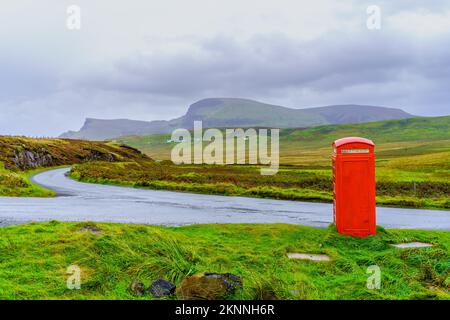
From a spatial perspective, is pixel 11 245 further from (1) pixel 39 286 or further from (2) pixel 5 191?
(2) pixel 5 191

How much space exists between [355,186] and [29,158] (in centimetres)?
5943

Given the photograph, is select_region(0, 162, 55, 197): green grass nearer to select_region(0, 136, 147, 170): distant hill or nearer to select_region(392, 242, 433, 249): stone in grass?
select_region(0, 136, 147, 170): distant hill

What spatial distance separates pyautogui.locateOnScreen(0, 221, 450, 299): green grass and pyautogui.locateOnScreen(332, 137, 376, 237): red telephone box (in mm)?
442

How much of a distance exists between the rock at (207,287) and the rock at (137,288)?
64 cm

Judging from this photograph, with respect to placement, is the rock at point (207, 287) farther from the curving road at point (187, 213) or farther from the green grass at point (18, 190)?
the green grass at point (18, 190)

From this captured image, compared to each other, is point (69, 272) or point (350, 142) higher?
point (350, 142)

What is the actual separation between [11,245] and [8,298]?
313 centimetres

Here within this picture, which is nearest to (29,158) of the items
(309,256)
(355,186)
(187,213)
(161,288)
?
(187,213)

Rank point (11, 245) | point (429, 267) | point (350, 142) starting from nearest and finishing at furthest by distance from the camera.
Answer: point (429, 267), point (11, 245), point (350, 142)

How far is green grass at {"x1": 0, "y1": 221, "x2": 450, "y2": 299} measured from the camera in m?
6.79

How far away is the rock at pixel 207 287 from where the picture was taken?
21.0 feet

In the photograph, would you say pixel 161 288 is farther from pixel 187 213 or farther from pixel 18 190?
pixel 18 190

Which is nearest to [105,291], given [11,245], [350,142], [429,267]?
[11,245]

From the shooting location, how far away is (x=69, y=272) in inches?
296
